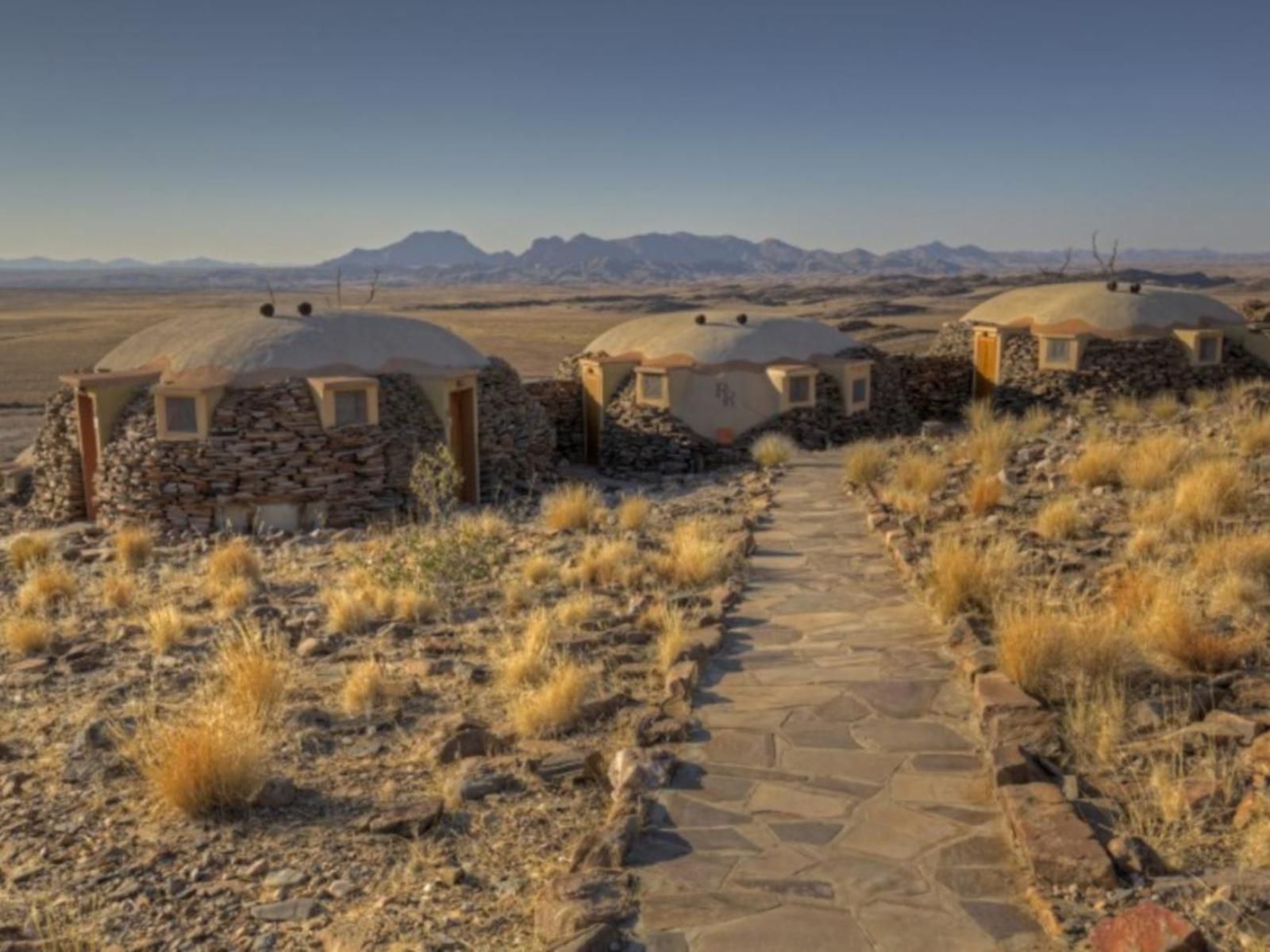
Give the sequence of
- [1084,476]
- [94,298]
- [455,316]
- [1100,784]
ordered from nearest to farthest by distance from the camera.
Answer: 1. [1100,784]
2. [1084,476]
3. [455,316]
4. [94,298]

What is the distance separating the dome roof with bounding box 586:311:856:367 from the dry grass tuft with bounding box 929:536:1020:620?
12.0 meters

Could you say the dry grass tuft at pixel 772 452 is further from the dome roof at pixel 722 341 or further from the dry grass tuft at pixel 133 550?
the dry grass tuft at pixel 133 550

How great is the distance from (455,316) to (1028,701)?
75.8 meters

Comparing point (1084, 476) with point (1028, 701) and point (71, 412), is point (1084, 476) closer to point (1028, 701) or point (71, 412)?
point (1028, 701)

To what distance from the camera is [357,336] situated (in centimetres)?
1619

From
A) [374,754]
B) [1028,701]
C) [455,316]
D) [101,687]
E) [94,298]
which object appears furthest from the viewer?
[94,298]

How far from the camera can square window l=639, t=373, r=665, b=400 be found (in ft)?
63.2

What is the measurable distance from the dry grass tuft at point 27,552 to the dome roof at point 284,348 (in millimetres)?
2861

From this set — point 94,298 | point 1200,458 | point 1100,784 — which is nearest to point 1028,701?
point 1100,784

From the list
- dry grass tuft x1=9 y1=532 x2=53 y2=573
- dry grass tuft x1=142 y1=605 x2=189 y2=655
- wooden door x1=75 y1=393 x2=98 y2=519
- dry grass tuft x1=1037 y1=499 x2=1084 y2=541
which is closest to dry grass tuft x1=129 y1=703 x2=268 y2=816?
dry grass tuft x1=142 y1=605 x2=189 y2=655

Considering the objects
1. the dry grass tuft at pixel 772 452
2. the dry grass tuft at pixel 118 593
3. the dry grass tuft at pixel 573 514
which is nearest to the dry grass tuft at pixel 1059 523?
the dry grass tuft at pixel 573 514

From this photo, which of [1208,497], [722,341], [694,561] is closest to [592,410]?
[722,341]

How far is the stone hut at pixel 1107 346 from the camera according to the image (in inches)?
850

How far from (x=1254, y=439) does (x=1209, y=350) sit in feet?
38.0
